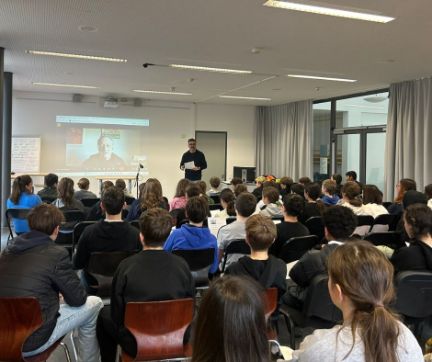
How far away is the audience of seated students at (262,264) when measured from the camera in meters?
2.55

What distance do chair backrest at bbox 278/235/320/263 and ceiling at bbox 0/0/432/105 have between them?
221 cm

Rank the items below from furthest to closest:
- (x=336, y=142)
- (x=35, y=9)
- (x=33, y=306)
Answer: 1. (x=336, y=142)
2. (x=35, y=9)
3. (x=33, y=306)

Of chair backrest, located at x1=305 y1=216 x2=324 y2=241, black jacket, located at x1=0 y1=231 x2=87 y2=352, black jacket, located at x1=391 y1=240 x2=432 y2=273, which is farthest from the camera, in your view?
chair backrest, located at x1=305 y1=216 x2=324 y2=241

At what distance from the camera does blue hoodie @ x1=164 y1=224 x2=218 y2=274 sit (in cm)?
323

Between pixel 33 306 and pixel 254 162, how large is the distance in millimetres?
11224

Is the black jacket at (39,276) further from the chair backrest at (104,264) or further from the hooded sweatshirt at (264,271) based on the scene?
the hooded sweatshirt at (264,271)

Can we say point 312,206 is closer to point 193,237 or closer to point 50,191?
point 193,237

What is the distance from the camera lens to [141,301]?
6.97 feet

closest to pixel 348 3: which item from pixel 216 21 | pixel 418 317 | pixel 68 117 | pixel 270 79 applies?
pixel 216 21

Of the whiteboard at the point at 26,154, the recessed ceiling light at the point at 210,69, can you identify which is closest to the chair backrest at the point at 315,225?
the recessed ceiling light at the point at 210,69

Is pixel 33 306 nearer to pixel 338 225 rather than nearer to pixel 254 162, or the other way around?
pixel 338 225

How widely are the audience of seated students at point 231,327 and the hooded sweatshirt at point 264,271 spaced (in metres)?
1.44

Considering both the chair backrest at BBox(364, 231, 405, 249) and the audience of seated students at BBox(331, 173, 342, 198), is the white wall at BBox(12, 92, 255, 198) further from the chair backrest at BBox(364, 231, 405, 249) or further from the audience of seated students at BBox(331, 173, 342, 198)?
the chair backrest at BBox(364, 231, 405, 249)

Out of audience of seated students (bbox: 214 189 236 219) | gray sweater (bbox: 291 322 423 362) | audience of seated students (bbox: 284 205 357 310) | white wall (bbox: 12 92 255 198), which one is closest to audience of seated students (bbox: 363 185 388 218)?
audience of seated students (bbox: 214 189 236 219)
